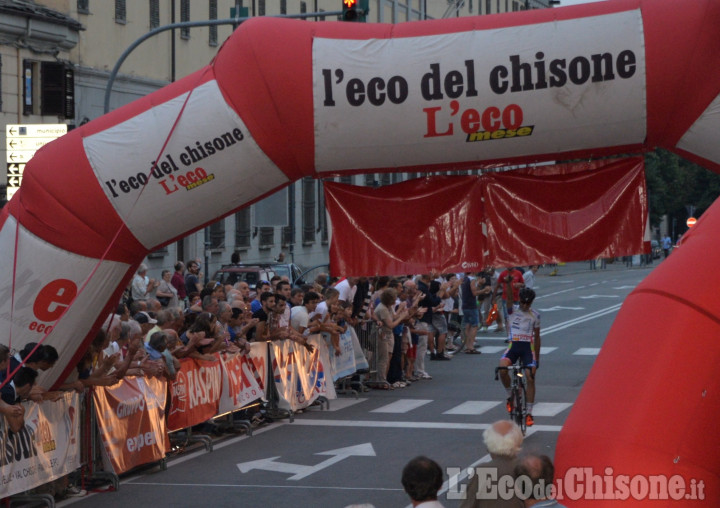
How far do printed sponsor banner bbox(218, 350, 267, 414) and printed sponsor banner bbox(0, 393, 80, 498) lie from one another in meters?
3.60

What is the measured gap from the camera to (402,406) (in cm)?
1814

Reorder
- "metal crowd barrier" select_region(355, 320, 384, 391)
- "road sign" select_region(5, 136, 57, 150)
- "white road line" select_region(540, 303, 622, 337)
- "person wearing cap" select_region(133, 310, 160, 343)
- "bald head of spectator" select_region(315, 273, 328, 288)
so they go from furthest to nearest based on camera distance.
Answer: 1. "white road line" select_region(540, 303, 622, 337)
2. "bald head of spectator" select_region(315, 273, 328, 288)
3. "metal crowd barrier" select_region(355, 320, 384, 391)
4. "road sign" select_region(5, 136, 57, 150)
5. "person wearing cap" select_region(133, 310, 160, 343)

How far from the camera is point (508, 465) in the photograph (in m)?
6.66

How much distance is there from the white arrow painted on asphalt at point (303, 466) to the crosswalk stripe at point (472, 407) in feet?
10.6

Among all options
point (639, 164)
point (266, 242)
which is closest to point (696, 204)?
point (266, 242)

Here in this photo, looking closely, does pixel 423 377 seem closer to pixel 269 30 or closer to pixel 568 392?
pixel 568 392

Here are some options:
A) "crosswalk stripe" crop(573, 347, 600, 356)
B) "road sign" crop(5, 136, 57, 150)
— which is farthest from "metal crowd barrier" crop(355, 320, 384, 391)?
"crosswalk stripe" crop(573, 347, 600, 356)

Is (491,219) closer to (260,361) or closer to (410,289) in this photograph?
(260,361)

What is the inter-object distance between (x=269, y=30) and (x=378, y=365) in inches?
479

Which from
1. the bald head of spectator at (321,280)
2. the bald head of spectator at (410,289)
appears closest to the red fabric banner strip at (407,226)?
the bald head of spectator at (321,280)

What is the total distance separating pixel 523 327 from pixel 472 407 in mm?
2832

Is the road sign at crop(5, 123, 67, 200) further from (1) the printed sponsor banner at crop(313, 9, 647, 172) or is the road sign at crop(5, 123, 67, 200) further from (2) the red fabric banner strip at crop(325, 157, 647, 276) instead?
(1) the printed sponsor banner at crop(313, 9, 647, 172)

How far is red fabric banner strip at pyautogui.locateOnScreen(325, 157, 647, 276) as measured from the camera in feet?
31.1

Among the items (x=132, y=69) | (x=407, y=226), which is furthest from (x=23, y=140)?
(x=132, y=69)
